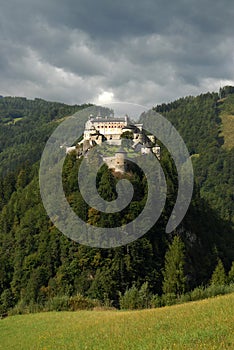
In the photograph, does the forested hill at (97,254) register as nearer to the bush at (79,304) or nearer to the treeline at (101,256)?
the treeline at (101,256)

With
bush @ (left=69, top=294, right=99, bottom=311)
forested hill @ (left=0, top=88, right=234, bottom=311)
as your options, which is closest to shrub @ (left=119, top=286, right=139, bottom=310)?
bush @ (left=69, top=294, right=99, bottom=311)

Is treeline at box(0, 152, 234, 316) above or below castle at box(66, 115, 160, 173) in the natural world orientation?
below

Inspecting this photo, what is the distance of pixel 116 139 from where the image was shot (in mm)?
93125

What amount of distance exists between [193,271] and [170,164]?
2744cm

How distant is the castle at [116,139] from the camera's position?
257ft

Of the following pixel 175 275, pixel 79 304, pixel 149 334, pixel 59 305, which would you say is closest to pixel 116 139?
pixel 175 275

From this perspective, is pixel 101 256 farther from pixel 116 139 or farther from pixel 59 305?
pixel 116 139

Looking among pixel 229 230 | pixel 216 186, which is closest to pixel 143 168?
Result: pixel 229 230

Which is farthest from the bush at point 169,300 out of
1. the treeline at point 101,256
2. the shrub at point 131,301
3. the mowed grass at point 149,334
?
the treeline at point 101,256

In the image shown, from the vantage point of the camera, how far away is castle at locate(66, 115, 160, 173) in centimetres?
7831

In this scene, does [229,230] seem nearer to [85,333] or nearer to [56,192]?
[56,192]

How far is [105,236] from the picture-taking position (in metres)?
72.4

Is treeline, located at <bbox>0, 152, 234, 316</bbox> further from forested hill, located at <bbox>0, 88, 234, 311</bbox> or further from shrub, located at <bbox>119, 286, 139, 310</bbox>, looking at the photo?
shrub, located at <bbox>119, 286, 139, 310</bbox>

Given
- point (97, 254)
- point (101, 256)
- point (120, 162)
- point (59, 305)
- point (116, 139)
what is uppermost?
point (116, 139)
